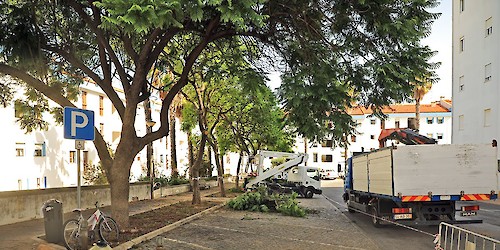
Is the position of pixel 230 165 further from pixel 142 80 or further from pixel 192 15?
pixel 192 15

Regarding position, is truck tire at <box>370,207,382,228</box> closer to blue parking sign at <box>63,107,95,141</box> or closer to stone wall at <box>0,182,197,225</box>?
blue parking sign at <box>63,107,95,141</box>

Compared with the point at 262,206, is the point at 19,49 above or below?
above

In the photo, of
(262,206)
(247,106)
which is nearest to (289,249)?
(262,206)

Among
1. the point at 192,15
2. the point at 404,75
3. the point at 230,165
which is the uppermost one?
the point at 192,15

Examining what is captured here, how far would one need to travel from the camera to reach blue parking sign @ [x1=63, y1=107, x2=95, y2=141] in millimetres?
8648

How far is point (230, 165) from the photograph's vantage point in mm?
83750

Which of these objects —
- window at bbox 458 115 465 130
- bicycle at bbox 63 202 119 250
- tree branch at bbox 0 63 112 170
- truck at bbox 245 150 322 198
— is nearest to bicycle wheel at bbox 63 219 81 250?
bicycle at bbox 63 202 119 250

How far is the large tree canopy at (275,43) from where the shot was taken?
7.58m

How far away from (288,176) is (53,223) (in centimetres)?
2559

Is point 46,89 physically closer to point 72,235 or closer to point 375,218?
point 72,235

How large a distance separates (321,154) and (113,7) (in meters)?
82.4

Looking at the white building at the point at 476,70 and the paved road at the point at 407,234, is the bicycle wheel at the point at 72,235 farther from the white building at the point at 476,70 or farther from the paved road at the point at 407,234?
the white building at the point at 476,70

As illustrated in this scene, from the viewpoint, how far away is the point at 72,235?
9789 mm

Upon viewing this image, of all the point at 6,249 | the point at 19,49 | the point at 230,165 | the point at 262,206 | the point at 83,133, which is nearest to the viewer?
the point at 83,133
